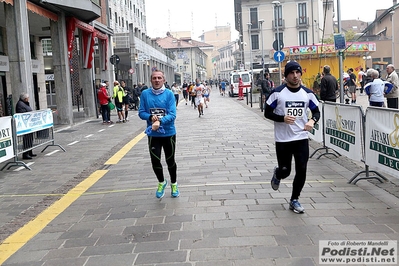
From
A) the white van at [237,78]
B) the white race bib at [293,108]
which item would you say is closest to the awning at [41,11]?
the white race bib at [293,108]

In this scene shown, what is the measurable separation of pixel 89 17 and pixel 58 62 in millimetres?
3239

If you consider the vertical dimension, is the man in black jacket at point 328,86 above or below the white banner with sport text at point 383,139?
above

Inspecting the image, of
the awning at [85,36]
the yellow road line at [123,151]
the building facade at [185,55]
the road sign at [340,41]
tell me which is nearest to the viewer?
the yellow road line at [123,151]

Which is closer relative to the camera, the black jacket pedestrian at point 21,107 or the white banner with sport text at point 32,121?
the white banner with sport text at point 32,121

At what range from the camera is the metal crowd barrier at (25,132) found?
892 cm

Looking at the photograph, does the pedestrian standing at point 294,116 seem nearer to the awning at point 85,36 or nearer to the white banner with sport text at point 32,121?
the white banner with sport text at point 32,121

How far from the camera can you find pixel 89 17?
68.0 feet

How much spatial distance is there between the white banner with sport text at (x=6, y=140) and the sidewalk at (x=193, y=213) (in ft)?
1.26

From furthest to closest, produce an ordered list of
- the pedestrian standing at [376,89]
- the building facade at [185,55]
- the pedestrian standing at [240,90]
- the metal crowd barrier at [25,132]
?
the building facade at [185,55]
the pedestrian standing at [240,90]
the pedestrian standing at [376,89]
the metal crowd barrier at [25,132]

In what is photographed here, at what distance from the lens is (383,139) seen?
238 inches

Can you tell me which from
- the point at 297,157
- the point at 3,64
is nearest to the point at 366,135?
the point at 297,157

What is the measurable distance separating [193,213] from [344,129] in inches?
146

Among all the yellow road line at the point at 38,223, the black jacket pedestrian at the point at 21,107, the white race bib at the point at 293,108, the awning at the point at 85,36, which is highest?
the awning at the point at 85,36

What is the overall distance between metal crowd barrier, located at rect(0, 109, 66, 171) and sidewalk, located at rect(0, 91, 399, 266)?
1.31ft
